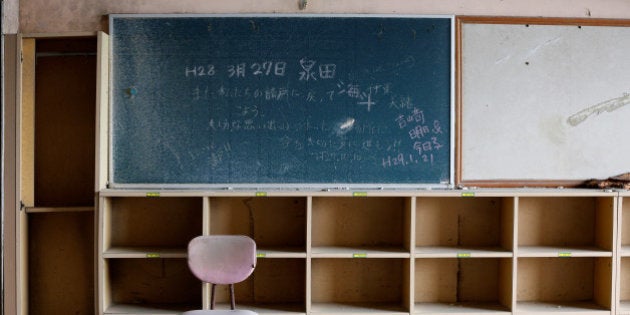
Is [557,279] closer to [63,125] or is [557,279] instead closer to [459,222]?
[459,222]

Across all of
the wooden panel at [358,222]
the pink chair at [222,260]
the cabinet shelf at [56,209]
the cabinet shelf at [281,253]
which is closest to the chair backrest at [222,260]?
the pink chair at [222,260]

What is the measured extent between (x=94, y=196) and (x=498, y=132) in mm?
2840

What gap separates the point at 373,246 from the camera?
150 inches

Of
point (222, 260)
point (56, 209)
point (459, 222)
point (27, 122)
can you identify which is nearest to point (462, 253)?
point (459, 222)

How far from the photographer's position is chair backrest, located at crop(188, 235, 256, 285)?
10.3 feet

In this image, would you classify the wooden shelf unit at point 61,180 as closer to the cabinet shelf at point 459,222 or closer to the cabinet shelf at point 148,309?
the cabinet shelf at point 148,309

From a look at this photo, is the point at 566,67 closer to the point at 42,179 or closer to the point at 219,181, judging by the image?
the point at 219,181

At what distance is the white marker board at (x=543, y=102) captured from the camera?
12.4 feet

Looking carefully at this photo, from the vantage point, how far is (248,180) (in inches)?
147

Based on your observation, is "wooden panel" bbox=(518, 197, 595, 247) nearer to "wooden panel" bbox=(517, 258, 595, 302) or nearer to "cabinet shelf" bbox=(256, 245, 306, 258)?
"wooden panel" bbox=(517, 258, 595, 302)

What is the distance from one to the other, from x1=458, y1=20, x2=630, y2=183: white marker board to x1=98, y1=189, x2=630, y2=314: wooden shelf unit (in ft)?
0.88

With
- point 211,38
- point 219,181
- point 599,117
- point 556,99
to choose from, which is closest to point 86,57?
point 211,38

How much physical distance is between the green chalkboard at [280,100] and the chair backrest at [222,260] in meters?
0.66

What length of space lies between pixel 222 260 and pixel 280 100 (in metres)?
1.19
